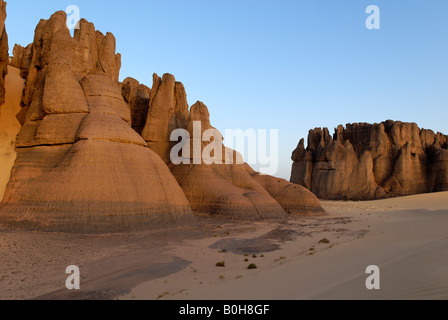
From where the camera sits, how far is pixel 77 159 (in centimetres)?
1405

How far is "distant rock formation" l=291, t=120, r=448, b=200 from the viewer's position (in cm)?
4391

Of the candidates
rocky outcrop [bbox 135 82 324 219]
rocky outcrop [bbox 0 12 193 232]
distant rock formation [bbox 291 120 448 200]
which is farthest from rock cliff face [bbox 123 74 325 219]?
distant rock formation [bbox 291 120 448 200]

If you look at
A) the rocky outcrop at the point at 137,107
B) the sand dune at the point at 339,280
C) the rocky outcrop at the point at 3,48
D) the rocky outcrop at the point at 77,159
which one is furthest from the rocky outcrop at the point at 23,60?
the sand dune at the point at 339,280

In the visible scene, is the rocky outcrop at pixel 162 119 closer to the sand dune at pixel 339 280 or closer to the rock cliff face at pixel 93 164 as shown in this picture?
the rock cliff face at pixel 93 164

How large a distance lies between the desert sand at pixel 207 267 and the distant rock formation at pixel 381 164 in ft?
112

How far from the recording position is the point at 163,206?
611 inches

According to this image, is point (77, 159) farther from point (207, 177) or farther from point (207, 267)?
point (207, 177)

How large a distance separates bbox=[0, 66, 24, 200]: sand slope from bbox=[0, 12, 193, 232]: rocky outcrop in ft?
1.59

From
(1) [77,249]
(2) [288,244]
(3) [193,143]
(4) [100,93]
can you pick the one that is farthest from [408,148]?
(1) [77,249]

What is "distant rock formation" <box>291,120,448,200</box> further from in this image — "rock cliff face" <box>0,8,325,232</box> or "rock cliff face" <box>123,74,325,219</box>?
"rock cliff face" <box>0,8,325,232</box>

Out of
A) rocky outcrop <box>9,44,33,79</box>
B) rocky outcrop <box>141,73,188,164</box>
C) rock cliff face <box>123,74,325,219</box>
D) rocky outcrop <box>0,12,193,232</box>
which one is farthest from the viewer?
rocky outcrop <box>141,73,188,164</box>

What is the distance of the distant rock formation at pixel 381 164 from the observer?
43906 mm
